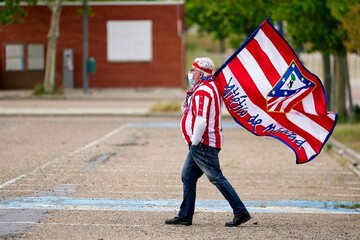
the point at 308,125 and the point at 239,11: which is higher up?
the point at 239,11

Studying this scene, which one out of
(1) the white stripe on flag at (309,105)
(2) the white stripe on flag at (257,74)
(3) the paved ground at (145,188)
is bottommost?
(3) the paved ground at (145,188)

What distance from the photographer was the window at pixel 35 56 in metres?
50.8

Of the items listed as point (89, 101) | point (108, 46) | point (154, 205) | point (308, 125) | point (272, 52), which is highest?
point (272, 52)

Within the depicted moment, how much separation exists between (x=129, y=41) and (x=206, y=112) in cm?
4073

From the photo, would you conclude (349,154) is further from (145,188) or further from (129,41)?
(129,41)

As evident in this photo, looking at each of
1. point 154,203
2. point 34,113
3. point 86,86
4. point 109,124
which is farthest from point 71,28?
point 154,203

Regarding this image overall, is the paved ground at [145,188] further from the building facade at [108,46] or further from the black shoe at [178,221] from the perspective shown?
the building facade at [108,46]

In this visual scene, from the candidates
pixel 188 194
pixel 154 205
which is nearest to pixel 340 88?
pixel 154 205

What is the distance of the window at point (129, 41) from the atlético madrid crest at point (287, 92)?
39.5 meters

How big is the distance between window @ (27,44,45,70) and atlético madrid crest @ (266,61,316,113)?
131 ft

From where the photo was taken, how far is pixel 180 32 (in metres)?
51.1

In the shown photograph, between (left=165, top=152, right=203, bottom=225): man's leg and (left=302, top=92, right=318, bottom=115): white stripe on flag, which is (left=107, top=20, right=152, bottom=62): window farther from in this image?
Result: (left=165, top=152, right=203, bottom=225): man's leg

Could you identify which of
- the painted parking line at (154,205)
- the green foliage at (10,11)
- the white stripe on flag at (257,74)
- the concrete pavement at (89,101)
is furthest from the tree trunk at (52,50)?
the white stripe on flag at (257,74)

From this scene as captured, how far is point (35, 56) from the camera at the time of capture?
5088cm
